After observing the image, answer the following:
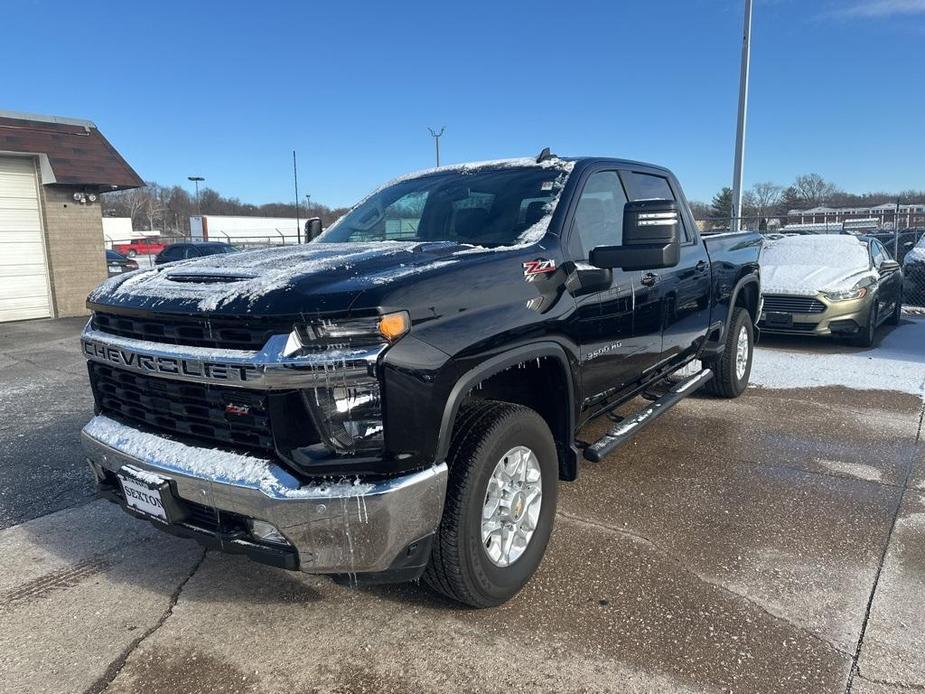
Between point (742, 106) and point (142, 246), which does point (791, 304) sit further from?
point (142, 246)

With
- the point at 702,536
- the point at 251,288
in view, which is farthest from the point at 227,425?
the point at 702,536

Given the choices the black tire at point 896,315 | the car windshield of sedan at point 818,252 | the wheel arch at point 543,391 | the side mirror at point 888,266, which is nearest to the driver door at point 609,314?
the wheel arch at point 543,391

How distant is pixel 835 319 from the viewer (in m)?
8.67

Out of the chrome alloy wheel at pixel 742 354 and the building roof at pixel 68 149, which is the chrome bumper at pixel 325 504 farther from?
the building roof at pixel 68 149

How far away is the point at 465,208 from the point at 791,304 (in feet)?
22.4

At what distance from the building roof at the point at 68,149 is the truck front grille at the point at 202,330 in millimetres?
12199

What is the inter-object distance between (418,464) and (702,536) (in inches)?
77.5

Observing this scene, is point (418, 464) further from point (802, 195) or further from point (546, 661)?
point (802, 195)

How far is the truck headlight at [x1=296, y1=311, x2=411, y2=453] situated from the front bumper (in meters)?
7.72

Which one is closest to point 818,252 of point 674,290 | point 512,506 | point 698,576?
point 674,290

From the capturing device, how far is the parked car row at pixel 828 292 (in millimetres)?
8672

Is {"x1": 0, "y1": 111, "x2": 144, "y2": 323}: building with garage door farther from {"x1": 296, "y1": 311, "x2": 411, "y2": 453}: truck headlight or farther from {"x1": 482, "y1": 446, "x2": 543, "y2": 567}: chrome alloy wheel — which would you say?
{"x1": 482, "y1": 446, "x2": 543, "y2": 567}: chrome alloy wheel

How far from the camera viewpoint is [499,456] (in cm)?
266

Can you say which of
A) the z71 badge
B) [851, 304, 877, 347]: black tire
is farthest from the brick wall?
[851, 304, 877, 347]: black tire
